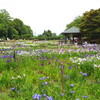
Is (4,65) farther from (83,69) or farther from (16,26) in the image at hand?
(16,26)

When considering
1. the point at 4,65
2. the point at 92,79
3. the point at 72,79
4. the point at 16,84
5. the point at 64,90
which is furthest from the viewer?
the point at 4,65

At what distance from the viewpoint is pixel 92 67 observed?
5.35 m

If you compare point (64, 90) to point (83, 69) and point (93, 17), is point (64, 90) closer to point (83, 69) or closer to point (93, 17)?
point (83, 69)

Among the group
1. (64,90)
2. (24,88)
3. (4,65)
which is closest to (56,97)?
(64,90)

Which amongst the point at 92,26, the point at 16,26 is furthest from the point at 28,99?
the point at 16,26

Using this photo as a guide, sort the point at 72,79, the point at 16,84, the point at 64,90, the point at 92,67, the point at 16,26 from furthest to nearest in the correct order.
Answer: the point at 16,26, the point at 92,67, the point at 72,79, the point at 16,84, the point at 64,90

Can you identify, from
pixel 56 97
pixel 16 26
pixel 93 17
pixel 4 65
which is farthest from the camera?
pixel 16 26

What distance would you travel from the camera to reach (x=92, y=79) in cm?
502

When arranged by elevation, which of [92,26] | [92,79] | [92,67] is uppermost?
[92,26]

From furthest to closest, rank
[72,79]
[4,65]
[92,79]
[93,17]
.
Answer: [93,17]
[4,65]
[92,79]
[72,79]

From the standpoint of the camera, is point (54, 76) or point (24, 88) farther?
point (54, 76)

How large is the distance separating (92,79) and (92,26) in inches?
821

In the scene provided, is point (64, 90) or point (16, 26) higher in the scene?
point (16, 26)

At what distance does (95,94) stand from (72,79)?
112 cm
